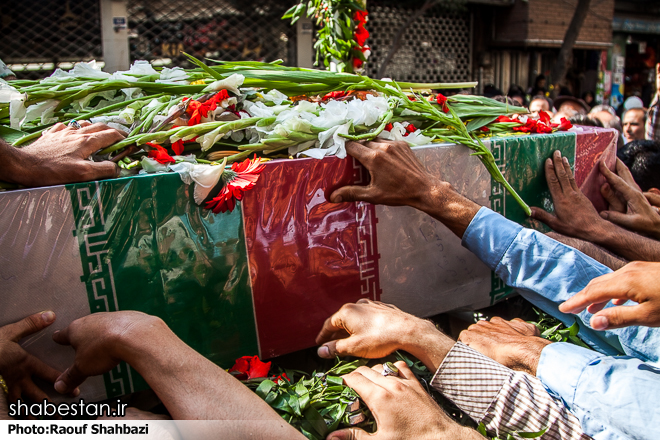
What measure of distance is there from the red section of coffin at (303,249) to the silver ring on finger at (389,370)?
351 millimetres

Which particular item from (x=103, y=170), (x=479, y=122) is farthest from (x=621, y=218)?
(x=103, y=170)

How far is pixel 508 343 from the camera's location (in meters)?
1.66

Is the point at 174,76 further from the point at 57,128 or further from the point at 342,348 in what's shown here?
the point at 342,348

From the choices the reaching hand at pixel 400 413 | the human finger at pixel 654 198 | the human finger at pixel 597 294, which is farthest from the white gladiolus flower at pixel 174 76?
the human finger at pixel 654 198

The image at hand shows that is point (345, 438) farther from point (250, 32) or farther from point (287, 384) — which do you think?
point (250, 32)

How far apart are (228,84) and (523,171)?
1.41 m

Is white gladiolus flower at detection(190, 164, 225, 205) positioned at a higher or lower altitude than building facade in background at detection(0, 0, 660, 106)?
lower

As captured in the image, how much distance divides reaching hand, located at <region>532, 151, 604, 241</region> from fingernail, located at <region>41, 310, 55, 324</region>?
2014 mm

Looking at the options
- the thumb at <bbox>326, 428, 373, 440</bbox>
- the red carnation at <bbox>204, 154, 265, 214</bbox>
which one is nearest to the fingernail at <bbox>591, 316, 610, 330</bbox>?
the thumb at <bbox>326, 428, 373, 440</bbox>

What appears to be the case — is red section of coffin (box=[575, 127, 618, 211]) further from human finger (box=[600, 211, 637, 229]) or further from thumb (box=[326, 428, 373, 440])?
thumb (box=[326, 428, 373, 440])

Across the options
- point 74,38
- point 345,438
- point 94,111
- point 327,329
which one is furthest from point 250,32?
point 345,438

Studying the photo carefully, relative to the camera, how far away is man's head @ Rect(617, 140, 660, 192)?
3.07 meters

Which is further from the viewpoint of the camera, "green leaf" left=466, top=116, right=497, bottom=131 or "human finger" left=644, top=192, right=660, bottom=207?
"human finger" left=644, top=192, right=660, bottom=207

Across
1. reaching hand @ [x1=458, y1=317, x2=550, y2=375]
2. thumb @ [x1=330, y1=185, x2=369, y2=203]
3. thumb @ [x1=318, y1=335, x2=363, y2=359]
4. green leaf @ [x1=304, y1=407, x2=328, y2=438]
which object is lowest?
green leaf @ [x1=304, y1=407, x2=328, y2=438]
